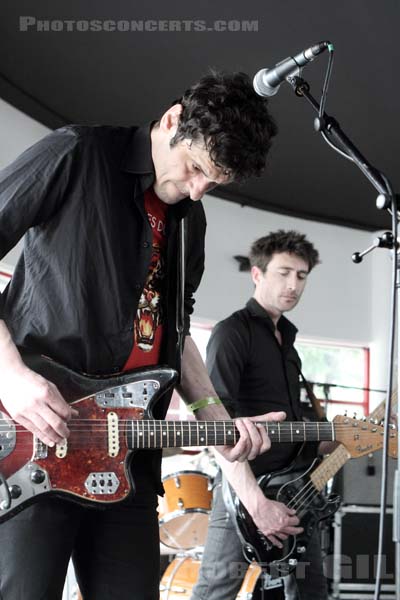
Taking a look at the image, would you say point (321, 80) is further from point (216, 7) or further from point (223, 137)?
point (223, 137)

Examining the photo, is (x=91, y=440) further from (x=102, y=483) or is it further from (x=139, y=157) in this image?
(x=139, y=157)

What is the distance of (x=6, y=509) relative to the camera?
165 cm

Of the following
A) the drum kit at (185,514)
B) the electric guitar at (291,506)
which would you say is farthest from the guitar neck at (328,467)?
the drum kit at (185,514)

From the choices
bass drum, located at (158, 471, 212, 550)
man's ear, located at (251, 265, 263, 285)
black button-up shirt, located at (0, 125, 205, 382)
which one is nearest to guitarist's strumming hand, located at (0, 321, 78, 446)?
black button-up shirt, located at (0, 125, 205, 382)

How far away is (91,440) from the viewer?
72.0 inches

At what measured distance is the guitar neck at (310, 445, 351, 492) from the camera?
321 centimetres

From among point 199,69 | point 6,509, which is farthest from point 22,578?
point 199,69

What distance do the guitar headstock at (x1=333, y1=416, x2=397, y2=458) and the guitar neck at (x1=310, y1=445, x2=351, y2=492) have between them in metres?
0.19

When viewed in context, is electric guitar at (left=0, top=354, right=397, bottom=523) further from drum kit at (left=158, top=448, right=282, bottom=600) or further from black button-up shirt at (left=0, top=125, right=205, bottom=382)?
drum kit at (left=158, top=448, right=282, bottom=600)

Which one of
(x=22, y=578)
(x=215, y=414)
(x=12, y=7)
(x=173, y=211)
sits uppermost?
(x=12, y=7)

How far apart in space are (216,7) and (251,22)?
13.4 inches

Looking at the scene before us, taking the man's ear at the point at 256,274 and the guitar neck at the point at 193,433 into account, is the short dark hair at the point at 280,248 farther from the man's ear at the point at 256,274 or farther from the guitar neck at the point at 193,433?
the guitar neck at the point at 193,433

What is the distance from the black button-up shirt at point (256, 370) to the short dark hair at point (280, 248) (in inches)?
11.2

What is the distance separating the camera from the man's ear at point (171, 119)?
196cm
